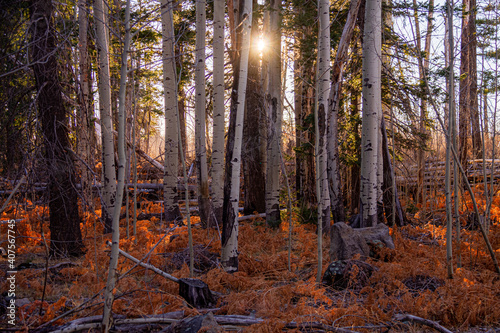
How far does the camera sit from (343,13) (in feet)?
31.8

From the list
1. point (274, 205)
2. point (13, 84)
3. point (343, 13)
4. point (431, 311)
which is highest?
point (343, 13)

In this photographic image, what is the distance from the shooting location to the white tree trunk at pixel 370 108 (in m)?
7.05

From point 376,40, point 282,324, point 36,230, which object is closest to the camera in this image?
point 282,324

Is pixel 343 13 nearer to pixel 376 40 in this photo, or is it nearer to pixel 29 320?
pixel 376 40

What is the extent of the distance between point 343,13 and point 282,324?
8.77m

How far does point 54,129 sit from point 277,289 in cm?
447

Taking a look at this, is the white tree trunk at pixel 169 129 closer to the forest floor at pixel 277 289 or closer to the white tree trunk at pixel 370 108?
the forest floor at pixel 277 289

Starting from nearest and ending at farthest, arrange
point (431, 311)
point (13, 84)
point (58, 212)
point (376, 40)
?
point (431, 311) < point (13, 84) < point (58, 212) < point (376, 40)

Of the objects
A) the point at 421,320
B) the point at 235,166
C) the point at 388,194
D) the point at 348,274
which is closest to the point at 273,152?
the point at 388,194

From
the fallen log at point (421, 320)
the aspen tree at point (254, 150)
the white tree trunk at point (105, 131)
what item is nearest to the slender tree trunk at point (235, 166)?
the fallen log at point (421, 320)

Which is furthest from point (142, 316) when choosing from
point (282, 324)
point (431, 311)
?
point (431, 311)

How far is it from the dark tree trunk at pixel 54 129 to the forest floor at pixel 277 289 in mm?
567

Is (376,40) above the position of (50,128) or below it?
above

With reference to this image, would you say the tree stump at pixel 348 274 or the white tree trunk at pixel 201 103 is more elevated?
the white tree trunk at pixel 201 103
